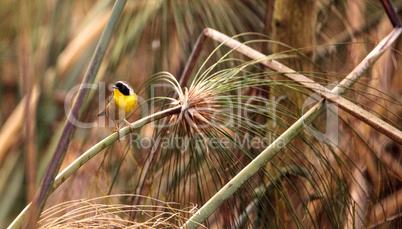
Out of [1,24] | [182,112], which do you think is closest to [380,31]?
[182,112]

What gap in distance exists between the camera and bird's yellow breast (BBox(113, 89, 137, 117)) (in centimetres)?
110

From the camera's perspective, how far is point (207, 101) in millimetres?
747

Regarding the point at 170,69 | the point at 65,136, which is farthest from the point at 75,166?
the point at 170,69

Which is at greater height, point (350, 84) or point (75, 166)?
point (350, 84)

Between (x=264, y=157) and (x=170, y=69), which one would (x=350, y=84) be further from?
(x=170, y=69)

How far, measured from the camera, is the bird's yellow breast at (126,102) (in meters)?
1.10

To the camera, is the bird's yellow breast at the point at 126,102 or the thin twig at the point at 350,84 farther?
the bird's yellow breast at the point at 126,102

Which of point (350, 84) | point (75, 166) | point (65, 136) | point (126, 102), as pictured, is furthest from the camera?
point (126, 102)

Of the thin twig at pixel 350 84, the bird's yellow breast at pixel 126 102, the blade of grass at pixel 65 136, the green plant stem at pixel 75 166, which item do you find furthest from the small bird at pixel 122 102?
the blade of grass at pixel 65 136

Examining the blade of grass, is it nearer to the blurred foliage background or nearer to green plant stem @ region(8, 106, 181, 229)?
green plant stem @ region(8, 106, 181, 229)

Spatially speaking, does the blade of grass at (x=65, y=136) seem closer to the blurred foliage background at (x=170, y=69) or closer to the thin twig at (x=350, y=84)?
the thin twig at (x=350, y=84)

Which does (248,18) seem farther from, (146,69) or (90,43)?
(90,43)

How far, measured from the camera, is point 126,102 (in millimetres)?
1103

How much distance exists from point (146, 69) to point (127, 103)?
1.12ft
